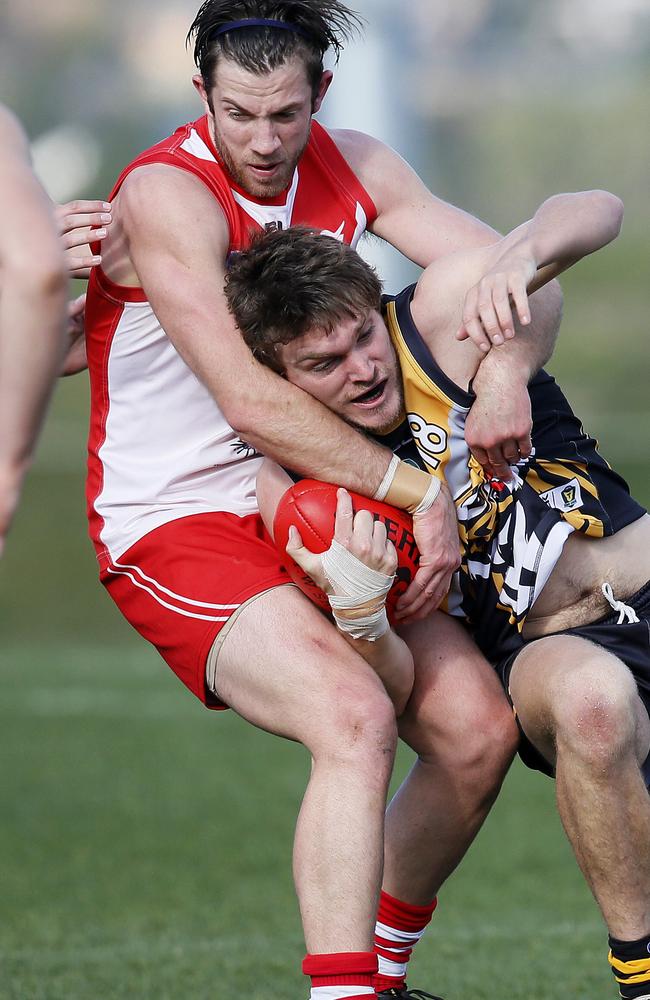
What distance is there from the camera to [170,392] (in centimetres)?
384

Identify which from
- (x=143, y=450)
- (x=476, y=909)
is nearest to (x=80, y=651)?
(x=476, y=909)

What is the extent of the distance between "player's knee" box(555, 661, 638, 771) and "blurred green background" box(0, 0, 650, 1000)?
1.42 metres

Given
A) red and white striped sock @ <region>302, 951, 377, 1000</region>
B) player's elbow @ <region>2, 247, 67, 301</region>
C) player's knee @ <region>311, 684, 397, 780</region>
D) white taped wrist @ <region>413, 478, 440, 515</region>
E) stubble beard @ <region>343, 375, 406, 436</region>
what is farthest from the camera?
stubble beard @ <region>343, 375, 406, 436</region>

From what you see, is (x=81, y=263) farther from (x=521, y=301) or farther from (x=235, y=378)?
(x=521, y=301)

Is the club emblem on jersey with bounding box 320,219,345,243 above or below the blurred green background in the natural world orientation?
above

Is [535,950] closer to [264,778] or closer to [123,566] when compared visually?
[123,566]

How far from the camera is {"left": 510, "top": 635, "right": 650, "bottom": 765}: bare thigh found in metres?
3.36

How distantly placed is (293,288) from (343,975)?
1521 mm

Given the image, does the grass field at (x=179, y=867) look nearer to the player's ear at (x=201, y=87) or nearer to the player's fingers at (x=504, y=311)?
the player's fingers at (x=504, y=311)

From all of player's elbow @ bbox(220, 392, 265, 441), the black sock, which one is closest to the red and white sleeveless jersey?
player's elbow @ bbox(220, 392, 265, 441)

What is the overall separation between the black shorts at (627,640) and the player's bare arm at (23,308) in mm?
1490

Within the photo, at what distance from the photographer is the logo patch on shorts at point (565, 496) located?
3.73 m

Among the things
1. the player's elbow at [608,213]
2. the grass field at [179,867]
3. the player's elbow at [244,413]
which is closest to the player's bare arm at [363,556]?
the player's elbow at [244,413]

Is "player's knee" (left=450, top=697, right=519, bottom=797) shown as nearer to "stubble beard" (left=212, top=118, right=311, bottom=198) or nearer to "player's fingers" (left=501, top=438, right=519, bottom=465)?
"player's fingers" (left=501, top=438, right=519, bottom=465)
